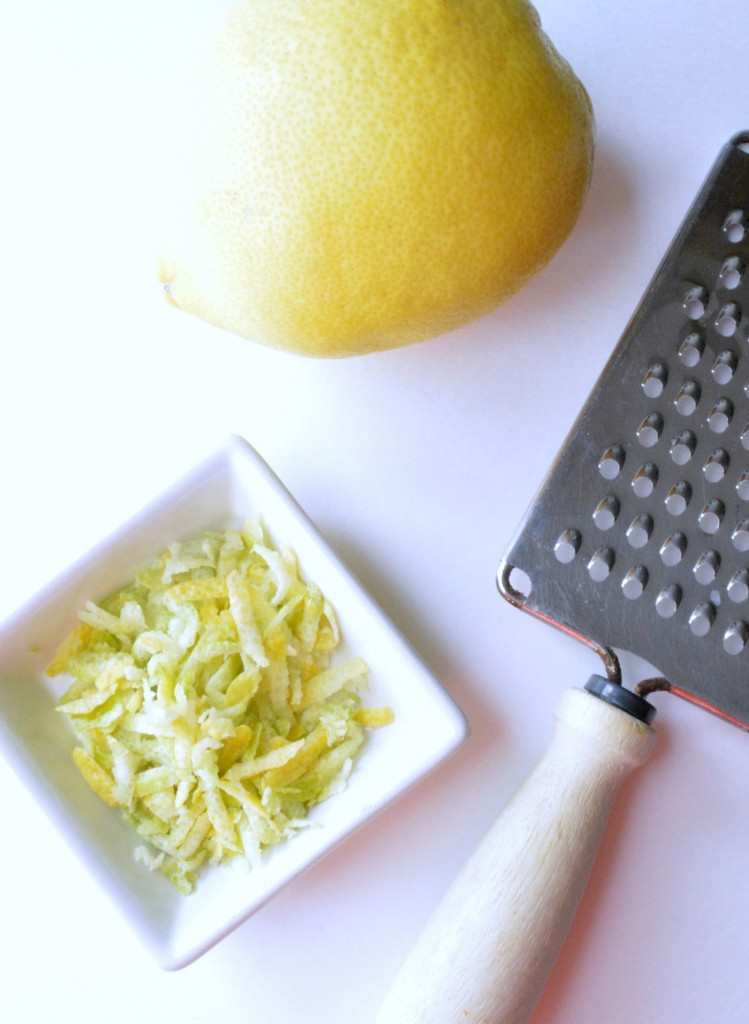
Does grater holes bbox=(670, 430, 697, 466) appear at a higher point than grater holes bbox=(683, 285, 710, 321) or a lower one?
lower

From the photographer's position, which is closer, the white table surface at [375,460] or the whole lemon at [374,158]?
the whole lemon at [374,158]

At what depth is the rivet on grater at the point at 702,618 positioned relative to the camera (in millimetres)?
632

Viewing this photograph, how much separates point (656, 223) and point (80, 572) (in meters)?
0.53

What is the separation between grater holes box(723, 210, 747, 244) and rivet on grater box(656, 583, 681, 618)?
0.25 metres

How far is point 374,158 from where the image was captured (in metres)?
0.53

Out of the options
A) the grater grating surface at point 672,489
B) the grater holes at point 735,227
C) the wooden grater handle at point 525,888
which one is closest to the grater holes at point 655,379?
the grater grating surface at point 672,489

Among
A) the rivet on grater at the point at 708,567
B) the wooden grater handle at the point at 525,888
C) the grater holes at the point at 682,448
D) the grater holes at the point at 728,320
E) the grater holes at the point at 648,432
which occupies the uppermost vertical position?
the grater holes at the point at 728,320

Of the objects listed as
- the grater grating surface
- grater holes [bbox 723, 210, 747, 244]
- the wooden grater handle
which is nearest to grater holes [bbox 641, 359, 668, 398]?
the grater grating surface

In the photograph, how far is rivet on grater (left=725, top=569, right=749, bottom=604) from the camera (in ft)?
2.07

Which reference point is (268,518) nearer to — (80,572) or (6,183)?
(80,572)

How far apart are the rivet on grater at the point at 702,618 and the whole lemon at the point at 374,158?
0.27m

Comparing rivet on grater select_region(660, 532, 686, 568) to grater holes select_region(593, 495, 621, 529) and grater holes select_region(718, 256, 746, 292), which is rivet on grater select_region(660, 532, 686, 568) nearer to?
grater holes select_region(593, 495, 621, 529)

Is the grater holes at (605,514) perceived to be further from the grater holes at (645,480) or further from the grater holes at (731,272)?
the grater holes at (731,272)

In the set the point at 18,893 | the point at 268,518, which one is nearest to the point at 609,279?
the point at 268,518
